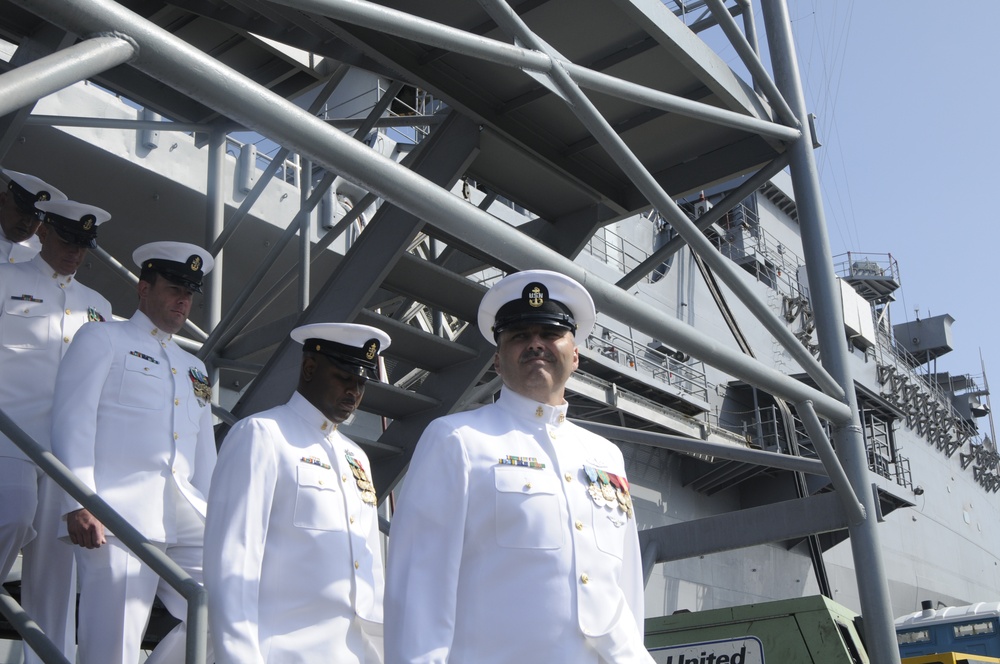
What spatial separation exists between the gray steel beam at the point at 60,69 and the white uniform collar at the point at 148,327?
154 cm

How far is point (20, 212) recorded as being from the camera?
421 centimetres

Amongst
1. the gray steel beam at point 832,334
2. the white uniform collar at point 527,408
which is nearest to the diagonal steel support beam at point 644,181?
the gray steel beam at point 832,334

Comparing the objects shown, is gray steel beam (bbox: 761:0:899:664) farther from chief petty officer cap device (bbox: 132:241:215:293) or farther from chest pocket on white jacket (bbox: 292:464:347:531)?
chief petty officer cap device (bbox: 132:241:215:293)

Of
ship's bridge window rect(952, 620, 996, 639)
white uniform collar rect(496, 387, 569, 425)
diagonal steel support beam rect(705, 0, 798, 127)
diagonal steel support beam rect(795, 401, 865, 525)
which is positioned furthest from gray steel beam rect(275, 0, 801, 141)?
ship's bridge window rect(952, 620, 996, 639)

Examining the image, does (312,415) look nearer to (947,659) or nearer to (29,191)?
(29,191)

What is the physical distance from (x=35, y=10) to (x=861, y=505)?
13.8 ft

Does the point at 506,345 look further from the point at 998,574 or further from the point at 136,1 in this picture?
the point at 998,574

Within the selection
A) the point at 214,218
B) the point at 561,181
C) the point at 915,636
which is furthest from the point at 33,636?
the point at 915,636

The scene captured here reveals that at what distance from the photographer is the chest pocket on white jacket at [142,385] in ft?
11.2

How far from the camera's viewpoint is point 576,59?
4770mm

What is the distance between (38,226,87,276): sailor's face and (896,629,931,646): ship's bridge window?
362 inches

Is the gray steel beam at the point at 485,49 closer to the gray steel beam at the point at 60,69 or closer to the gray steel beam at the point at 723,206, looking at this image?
the gray steel beam at the point at 60,69

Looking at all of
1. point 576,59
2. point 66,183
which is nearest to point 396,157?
point 66,183

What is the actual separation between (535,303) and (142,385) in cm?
161
